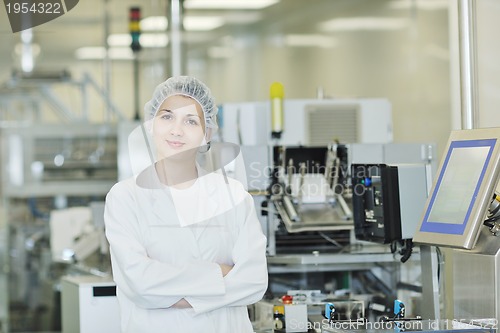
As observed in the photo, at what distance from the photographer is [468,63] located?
4418 millimetres

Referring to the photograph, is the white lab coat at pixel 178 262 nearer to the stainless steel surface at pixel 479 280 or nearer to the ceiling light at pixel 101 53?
the stainless steel surface at pixel 479 280

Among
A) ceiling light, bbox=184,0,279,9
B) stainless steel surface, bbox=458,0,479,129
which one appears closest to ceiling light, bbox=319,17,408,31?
ceiling light, bbox=184,0,279,9

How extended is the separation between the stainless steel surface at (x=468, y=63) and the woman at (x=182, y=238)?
182 centimetres

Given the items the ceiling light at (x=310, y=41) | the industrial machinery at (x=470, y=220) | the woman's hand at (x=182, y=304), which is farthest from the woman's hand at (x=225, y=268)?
the ceiling light at (x=310, y=41)

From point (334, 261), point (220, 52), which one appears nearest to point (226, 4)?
point (220, 52)

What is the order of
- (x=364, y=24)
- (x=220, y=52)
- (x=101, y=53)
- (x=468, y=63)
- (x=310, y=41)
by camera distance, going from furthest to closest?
1. (x=220, y=52)
2. (x=310, y=41)
3. (x=364, y=24)
4. (x=101, y=53)
5. (x=468, y=63)

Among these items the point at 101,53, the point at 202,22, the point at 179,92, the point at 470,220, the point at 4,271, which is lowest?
the point at 4,271

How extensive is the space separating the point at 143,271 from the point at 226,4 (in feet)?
18.3

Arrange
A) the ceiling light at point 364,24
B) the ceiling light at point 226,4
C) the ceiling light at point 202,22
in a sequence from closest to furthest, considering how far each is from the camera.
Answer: the ceiling light at point 364,24
the ceiling light at point 226,4
the ceiling light at point 202,22

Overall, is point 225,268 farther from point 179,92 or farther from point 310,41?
point 310,41

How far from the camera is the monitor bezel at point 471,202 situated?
2.95 meters

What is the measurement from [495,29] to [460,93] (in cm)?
35

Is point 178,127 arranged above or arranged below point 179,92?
below

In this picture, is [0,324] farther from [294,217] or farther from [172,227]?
[172,227]
